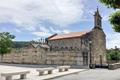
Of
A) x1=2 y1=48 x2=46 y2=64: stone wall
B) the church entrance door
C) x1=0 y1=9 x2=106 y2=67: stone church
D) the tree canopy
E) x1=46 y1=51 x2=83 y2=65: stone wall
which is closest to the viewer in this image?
the tree canopy

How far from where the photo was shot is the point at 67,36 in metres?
56.8

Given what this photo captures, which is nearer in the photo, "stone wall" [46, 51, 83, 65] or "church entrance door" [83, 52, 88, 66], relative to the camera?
"church entrance door" [83, 52, 88, 66]

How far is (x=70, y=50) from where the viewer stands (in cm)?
4747

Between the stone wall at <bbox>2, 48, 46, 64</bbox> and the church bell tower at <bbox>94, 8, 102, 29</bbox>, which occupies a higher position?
the church bell tower at <bbox>94, 8, 102, 29</bbox>

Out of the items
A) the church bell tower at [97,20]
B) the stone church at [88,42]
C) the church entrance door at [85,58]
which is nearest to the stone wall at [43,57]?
the church entrance door at [85,58]

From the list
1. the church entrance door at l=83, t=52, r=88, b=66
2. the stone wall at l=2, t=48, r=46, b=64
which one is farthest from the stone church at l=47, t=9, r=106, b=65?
the church entrance door at l=83, t=52, r=88, b=66

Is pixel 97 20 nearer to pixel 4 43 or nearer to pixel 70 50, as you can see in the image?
pixel 70 50

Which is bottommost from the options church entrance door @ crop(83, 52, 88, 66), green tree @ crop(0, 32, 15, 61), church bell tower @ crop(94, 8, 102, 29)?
church entrance door @ crop(83, 52, 88, 66)

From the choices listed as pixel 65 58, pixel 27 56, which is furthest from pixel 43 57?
pixel 65 58

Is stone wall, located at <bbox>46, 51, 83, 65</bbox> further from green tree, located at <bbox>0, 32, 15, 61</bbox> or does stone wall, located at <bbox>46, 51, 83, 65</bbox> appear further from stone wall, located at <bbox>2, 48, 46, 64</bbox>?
green tree, located at <bbox>0, 32, 15, 61</bbox>

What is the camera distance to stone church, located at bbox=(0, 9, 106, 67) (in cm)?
4628

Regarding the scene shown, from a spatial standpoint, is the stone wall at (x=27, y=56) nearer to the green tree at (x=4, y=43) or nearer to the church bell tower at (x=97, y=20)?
the green tree at (x=4, y=43)

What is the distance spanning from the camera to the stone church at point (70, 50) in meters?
46.3

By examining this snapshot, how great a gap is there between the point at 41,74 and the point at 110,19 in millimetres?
7874
